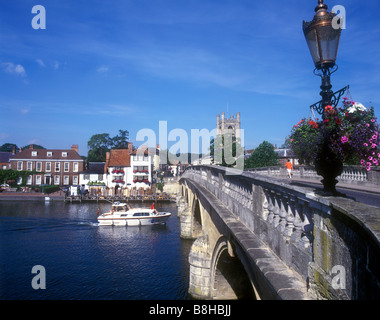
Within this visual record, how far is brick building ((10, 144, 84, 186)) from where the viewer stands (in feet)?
217

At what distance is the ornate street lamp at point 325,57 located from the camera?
3.79m

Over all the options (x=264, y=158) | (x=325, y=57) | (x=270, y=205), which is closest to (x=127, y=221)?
(x=264, y=158)

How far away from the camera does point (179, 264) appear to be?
21.3m

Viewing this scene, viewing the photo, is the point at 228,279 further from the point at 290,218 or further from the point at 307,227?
the point at 307,227

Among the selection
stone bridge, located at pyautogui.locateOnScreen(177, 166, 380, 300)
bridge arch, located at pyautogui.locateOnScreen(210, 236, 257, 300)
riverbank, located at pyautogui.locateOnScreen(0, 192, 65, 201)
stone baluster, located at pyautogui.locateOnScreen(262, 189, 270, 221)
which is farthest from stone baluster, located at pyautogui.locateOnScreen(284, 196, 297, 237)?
riverbank, located at pyautogui.locateOnScreen(0, 192, 65, 201)

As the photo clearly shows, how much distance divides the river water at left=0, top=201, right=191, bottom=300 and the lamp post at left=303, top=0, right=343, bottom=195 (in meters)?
14.4

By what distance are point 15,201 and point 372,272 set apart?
59592 millimetres

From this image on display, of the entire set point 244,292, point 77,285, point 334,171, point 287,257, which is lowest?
point 77,285
